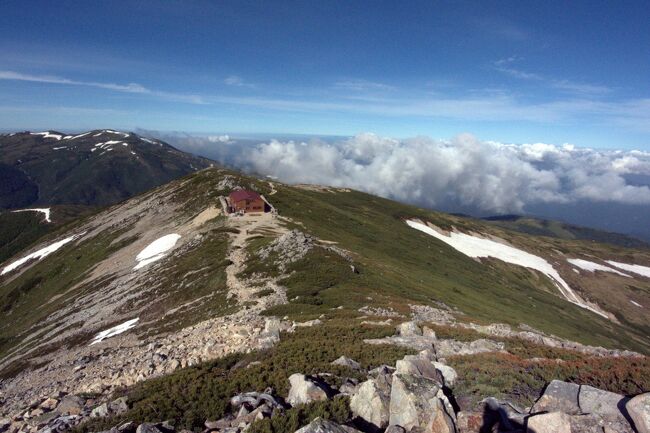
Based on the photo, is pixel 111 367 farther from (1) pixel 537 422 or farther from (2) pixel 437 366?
(1) pixel 537 422

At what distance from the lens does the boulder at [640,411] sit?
44.3ft

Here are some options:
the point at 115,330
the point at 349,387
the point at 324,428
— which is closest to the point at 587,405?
the point at 349,387

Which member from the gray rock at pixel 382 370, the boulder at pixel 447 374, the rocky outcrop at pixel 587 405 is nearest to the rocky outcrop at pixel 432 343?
the boulder at pixel 447 374

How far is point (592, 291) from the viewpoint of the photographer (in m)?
147

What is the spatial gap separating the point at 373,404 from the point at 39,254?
15580cm

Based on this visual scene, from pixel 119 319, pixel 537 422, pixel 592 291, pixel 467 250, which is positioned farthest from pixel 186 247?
pixel 592 291

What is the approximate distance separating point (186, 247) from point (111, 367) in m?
49.7

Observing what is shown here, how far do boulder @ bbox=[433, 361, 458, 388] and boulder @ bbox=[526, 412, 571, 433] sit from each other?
5.75 m

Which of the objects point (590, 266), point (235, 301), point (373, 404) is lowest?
point (590, 266)

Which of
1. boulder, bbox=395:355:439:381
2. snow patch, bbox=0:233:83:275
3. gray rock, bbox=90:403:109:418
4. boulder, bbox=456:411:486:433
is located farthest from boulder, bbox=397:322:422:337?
snow patch, bbox=0:233:83:275

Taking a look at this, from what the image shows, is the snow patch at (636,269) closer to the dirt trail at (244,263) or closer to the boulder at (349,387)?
the dirt trail at (244,263)

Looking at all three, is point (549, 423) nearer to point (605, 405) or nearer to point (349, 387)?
point (605, 405)

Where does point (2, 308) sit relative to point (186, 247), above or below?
below

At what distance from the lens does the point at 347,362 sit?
72.3 feet
